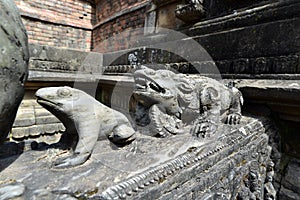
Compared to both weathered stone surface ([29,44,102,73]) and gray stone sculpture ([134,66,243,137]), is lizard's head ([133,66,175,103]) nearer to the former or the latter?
gray stone sculpture ([134,66,243,137])

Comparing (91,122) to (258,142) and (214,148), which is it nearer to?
(214,148)

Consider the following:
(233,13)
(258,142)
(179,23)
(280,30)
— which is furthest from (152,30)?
(258,142)

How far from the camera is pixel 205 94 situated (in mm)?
1451

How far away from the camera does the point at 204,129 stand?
1285mm

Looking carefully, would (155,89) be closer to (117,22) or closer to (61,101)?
(61,101)

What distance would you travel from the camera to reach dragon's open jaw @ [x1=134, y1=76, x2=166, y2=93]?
4.12 feet

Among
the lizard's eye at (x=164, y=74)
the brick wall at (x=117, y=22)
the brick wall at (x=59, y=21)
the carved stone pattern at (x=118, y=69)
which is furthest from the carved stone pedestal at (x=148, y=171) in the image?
Answer: the brick wall at (x=59, y=21)

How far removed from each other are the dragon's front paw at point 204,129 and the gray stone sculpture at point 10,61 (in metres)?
0.99

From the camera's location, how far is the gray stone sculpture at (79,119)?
0.89 m

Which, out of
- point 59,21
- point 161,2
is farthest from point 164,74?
point 59,21

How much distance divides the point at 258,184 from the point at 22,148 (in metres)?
1.63

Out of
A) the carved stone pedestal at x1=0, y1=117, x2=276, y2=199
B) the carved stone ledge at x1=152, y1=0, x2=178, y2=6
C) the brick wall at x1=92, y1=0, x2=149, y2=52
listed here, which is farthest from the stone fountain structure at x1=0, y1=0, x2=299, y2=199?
the brick wall at x1=92, y1=0, x2=149, y2=52

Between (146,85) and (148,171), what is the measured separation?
1.92ft

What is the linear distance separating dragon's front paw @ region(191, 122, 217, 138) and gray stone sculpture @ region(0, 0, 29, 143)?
986 mm
